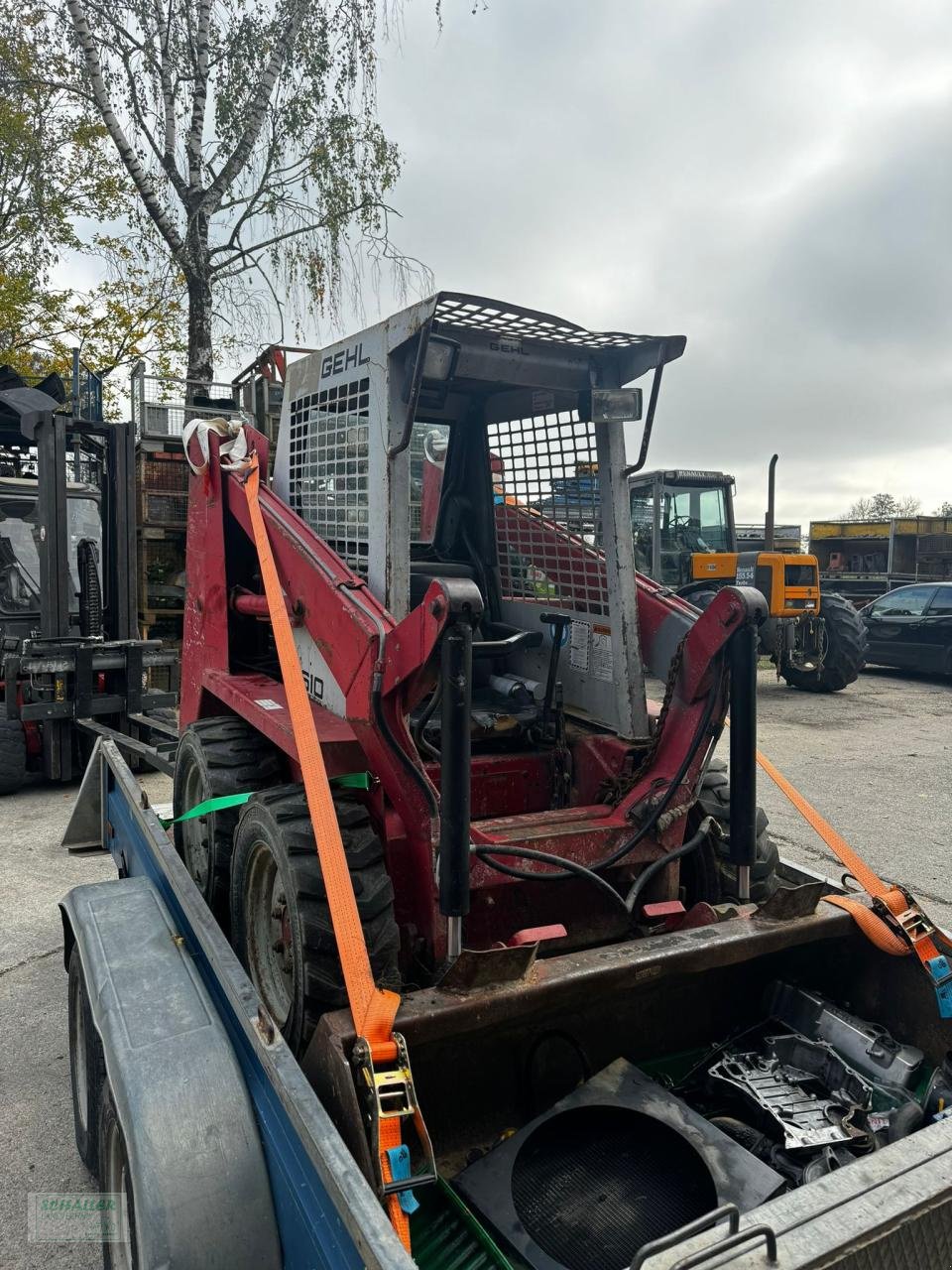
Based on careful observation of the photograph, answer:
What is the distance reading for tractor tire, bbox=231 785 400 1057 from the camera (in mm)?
2553

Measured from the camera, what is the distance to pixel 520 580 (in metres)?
4.15

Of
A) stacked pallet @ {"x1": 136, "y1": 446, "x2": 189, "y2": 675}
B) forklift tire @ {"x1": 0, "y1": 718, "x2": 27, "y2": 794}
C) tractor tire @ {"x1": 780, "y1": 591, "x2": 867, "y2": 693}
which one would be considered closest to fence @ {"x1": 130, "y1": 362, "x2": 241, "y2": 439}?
stacked pallet @ {"x1": 136, "y1": 446, "x2": 189, "y2": 675}

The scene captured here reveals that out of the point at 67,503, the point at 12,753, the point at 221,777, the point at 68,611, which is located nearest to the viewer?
the point at 221,777

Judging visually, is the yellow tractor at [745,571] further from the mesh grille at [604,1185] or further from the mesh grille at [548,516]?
the mesh grille at [604,1185]

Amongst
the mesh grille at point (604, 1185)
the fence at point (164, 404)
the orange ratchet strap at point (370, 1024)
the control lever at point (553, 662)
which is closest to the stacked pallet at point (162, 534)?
the fence at point (164, 404)

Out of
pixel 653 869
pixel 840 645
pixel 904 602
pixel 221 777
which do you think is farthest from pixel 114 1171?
pixel 904 602

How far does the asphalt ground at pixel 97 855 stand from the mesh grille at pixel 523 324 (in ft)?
9.84

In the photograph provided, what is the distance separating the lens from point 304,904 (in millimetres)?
2592

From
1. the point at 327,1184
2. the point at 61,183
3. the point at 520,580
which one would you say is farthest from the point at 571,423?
the point at 61,183

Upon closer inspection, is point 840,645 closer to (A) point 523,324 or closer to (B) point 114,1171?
(A) point 523,324

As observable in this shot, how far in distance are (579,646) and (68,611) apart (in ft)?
20.1

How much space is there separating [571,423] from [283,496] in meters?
1.35

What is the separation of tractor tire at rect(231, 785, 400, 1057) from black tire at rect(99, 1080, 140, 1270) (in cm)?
45

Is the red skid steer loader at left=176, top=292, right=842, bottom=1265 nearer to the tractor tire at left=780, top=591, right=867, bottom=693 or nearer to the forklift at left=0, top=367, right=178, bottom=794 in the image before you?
the forklift at left=0, top=367, right=178, bottom=794
